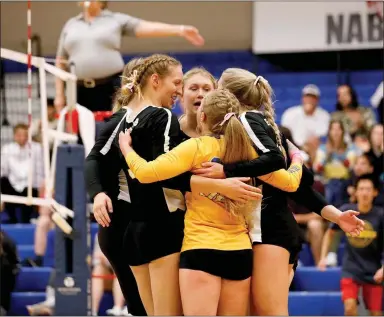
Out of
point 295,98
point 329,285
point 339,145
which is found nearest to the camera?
point 329,285

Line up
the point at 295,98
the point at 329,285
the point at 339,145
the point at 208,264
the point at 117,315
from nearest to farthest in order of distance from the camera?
the point at 208,264, the point at 117,315, the point at 329,285, the point at 339,145, the point at 295,98

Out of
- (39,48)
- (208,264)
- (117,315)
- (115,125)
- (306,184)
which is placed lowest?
(117,315)

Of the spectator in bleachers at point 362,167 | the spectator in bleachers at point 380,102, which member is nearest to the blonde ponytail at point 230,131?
the spectator in bleachers at point 362,167

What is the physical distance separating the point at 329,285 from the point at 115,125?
4.31m

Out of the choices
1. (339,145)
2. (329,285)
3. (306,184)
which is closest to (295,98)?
(339,145)

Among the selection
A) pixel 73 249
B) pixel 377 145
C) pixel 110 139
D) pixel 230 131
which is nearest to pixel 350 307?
pixel 377 145

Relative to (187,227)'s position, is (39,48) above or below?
above

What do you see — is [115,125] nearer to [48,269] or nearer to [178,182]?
[178,182]

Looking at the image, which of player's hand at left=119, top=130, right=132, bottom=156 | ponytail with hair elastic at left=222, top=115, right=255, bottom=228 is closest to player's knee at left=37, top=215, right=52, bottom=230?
player's hand at left=119, top=130, right=132, bottom=156

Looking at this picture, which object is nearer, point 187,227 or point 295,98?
point 187,227

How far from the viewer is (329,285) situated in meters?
7.78

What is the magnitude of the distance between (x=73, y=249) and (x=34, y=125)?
4641mm

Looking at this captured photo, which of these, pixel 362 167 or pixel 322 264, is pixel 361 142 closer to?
pixel 362 167

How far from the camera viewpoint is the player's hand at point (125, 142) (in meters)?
3.78
